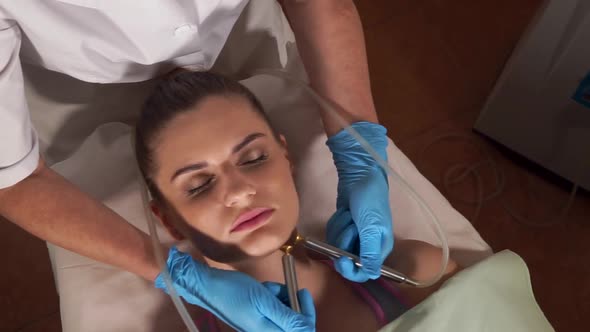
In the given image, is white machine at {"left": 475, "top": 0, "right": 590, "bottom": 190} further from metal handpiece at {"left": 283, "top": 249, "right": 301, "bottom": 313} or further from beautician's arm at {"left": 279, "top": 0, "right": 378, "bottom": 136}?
metal handpiece at {"left": 283, "top": 249, "right": 301, "bottom": 313}

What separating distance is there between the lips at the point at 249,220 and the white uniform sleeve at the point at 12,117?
36 centimetres

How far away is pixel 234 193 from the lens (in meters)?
0.88

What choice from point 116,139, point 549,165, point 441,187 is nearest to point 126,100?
point 116,139

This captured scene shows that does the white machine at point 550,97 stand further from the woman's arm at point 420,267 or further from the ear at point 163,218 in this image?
the ear at point 163,218

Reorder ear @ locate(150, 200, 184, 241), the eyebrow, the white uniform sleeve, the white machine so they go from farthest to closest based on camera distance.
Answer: the white machine
ear @ locate(150, 200, 184, 241)
the eyebrow
the white uniform sleeve

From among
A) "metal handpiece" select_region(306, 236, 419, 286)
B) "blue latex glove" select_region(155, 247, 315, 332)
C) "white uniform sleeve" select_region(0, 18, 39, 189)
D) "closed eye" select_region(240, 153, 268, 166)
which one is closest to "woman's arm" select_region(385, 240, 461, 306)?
"metal handpiece" select_region(306, 236, 419, 286)

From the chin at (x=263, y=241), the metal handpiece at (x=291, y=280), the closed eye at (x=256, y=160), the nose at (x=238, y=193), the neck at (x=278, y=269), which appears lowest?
the neck at (x=278, y=269)

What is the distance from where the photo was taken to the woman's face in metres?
0.89

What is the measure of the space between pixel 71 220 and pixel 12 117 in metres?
0.22

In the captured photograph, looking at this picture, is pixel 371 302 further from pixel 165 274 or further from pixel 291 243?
pixel 165 274

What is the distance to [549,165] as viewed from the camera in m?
1.63

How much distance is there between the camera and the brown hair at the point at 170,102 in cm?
96

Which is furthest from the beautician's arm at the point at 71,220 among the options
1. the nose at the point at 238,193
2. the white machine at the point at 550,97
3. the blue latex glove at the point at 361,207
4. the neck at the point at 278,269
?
the white machine at the point at 550,97

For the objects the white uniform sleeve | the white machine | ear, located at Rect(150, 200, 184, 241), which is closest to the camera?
the white uniform sleeve
